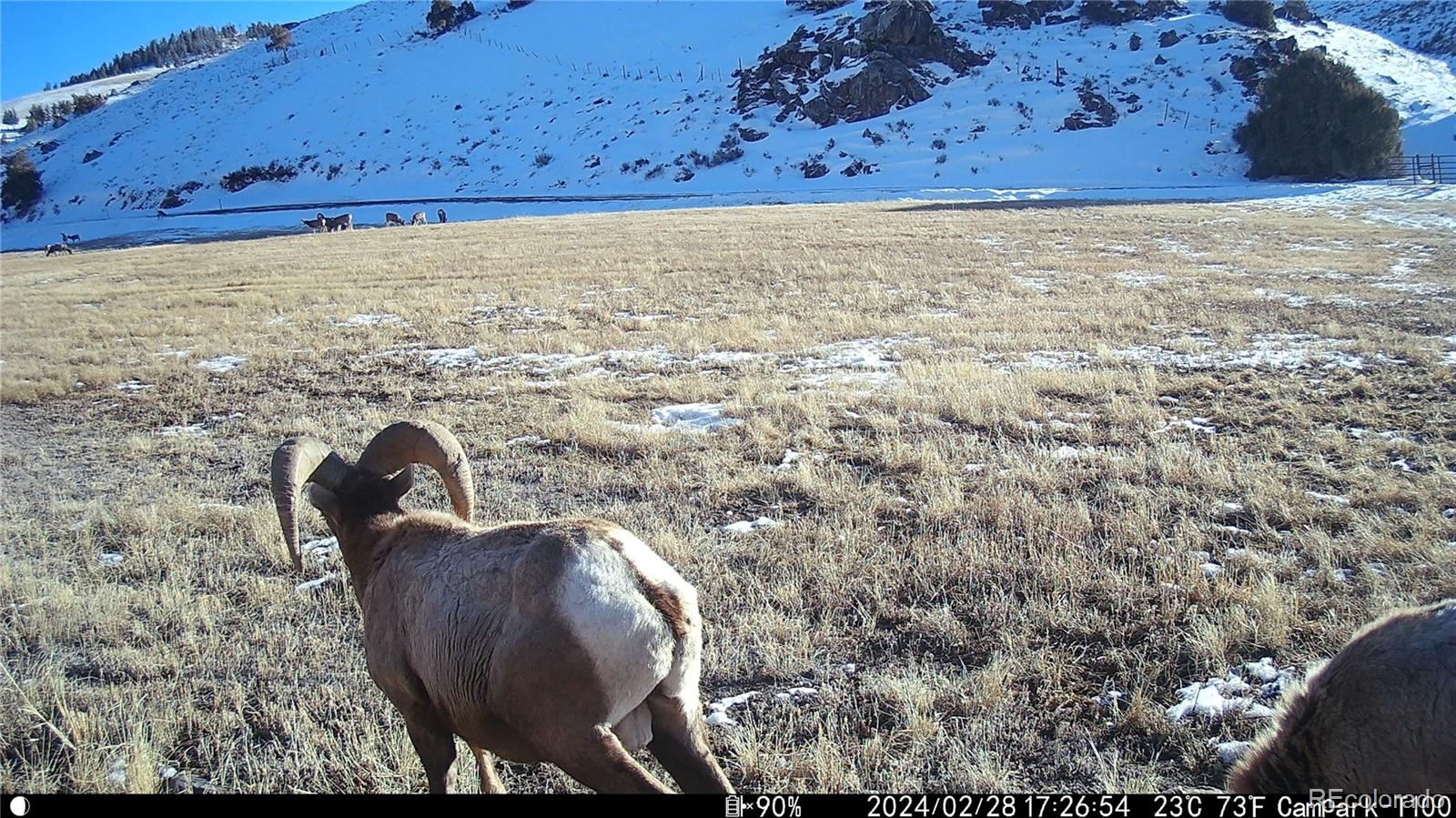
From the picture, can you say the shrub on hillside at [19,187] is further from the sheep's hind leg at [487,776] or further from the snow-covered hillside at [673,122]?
the sheep's hind leg at [487,776]

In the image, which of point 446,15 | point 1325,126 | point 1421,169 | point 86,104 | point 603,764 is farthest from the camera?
point 446,15

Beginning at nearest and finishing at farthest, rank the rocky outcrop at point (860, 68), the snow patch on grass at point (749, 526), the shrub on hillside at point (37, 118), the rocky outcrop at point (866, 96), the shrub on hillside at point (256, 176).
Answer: the snow patch on grass at point (749, 526) < the rocky outcrop at point (866, 96) < the rocky outcrop at point (860, 68) < the shrub on hillside at point (256, 176) < the shrub on hillside at point (37, 118)

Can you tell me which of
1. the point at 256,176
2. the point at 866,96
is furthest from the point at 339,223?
the point at 866,96

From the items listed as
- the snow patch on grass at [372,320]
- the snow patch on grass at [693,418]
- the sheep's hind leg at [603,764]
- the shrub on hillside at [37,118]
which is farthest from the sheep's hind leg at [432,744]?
the shrub on hillside at [37,118]

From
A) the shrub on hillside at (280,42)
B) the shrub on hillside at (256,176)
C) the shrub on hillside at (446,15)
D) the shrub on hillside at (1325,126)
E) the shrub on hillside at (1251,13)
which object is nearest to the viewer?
the shrub on hillside at (1325,126)

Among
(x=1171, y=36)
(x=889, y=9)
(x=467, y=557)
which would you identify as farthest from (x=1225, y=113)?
(x=467, y=557)

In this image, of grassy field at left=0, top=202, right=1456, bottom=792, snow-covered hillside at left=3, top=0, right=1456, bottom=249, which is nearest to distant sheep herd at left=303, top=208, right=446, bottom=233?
snow-covered hillside at left=3, top=0, right=1456, bottom=249

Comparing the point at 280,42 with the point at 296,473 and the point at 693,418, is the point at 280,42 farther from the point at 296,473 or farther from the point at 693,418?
the point at 296,473

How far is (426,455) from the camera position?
392cm

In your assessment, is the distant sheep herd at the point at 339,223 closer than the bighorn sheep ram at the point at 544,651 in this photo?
No

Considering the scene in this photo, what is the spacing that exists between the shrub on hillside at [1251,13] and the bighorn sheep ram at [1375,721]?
85123mm

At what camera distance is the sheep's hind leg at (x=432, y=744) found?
343cm

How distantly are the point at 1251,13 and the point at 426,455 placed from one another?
8758 centimetres

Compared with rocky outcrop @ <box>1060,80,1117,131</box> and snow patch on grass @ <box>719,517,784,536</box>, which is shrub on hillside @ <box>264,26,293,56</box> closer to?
rocky outcrop @ <box>1060,80,1117,131</box>
